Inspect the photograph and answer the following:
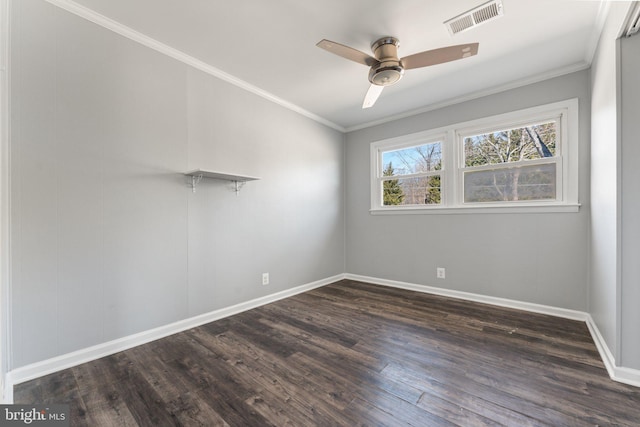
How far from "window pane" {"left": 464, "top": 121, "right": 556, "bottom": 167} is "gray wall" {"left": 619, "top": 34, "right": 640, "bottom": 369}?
1360 mm

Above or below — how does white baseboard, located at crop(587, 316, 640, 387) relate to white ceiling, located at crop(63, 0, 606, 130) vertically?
below

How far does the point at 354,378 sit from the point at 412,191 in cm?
285

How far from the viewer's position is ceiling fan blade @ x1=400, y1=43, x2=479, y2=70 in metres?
1.92

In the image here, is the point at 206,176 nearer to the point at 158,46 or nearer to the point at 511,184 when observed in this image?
the point at 158,46

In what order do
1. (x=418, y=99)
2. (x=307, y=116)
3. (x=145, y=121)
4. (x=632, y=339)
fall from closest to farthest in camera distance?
(x=632, y=339) → (x=145, y=121) → (x=418, y=99) → (x=307, y=116)

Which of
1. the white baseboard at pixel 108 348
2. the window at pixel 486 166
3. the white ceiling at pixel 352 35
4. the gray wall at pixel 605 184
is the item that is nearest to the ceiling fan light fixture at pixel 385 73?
the white ceiling at pixel 352 35

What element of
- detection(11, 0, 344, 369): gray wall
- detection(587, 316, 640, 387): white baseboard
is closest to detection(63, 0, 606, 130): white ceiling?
detection(11, 0, 344, 369): gray wall

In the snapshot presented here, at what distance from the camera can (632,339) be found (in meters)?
1.62

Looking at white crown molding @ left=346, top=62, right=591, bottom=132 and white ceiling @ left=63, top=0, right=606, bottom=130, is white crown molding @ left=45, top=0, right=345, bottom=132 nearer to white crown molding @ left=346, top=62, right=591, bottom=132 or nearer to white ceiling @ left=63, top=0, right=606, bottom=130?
white ceiling @ left=63, top=0, right=606, bottom=130

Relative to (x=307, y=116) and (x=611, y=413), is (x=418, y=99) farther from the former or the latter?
(x=611, y=413)

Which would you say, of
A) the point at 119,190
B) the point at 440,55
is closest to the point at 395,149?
the point at 440,55

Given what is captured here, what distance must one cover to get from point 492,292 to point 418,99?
2582 mm

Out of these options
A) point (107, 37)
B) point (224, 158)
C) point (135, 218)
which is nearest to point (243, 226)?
point (224, 158)

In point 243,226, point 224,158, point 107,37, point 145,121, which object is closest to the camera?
point 107,37
